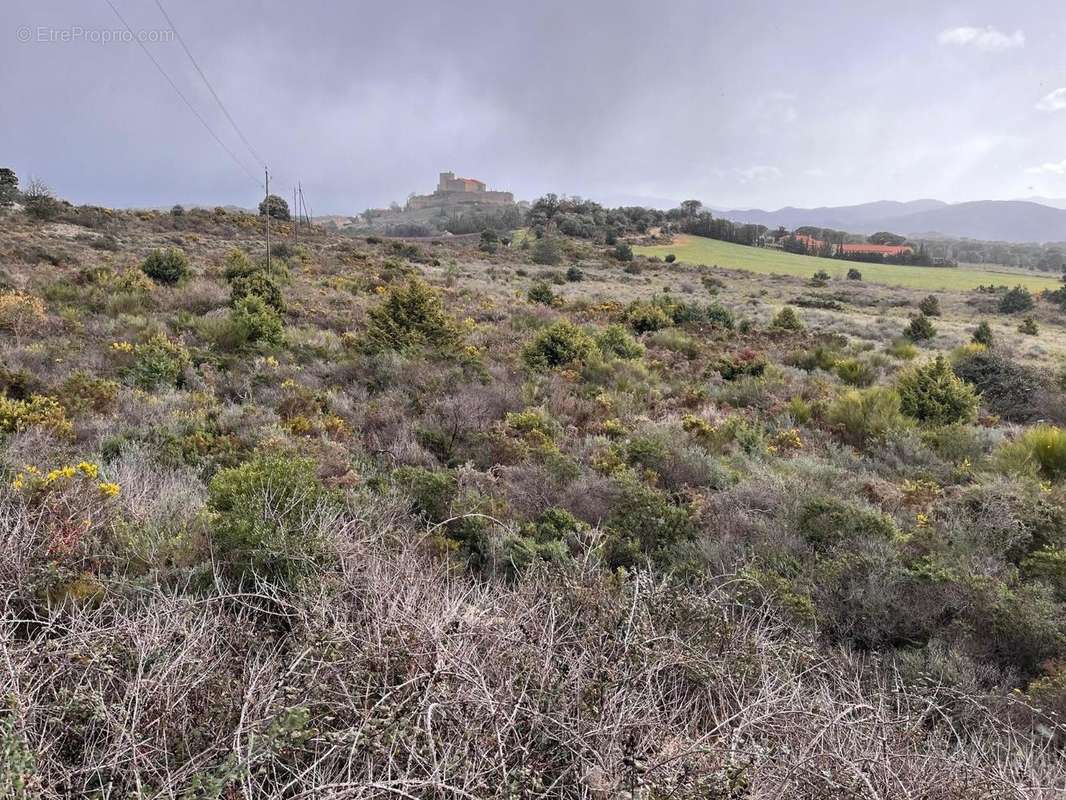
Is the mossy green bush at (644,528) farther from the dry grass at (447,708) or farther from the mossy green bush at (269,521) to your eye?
the mossy green bush at (269,521)

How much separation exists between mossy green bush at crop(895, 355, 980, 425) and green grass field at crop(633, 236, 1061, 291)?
3033cm

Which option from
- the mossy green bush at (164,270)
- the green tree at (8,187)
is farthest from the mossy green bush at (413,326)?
the green tree at (8,187)

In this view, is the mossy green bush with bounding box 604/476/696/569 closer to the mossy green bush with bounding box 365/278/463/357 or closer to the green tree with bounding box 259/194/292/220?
the mossy green bush with bounding box 365/278/463/357

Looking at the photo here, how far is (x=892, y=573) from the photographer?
134 inches

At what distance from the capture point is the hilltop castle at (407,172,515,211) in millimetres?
107431

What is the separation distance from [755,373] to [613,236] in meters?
37.3

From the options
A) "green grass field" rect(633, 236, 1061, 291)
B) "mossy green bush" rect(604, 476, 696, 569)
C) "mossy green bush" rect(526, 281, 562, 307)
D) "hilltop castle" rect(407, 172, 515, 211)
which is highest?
"hilltop castle" rect(407, 172, 515, 211)

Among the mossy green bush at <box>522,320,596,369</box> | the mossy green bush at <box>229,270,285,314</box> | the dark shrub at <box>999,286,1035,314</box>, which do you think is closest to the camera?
the mossy green bush at <box>522,320,596,369</box>

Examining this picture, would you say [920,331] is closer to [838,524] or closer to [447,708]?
[838,524]

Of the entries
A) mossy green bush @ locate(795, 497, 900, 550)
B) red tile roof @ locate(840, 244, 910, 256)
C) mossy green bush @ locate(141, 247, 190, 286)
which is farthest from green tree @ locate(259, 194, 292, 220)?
red tile roof @ locate(840, 244, 910, 256)

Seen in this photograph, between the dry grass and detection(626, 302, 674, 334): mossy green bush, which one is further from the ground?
detection(626, 302, 674, 334): mossy green bush

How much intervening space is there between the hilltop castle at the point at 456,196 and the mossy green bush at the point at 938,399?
10028 cm

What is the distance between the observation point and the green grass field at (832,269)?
113 feet

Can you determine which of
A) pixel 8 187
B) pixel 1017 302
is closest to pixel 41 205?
pixel 8 187
